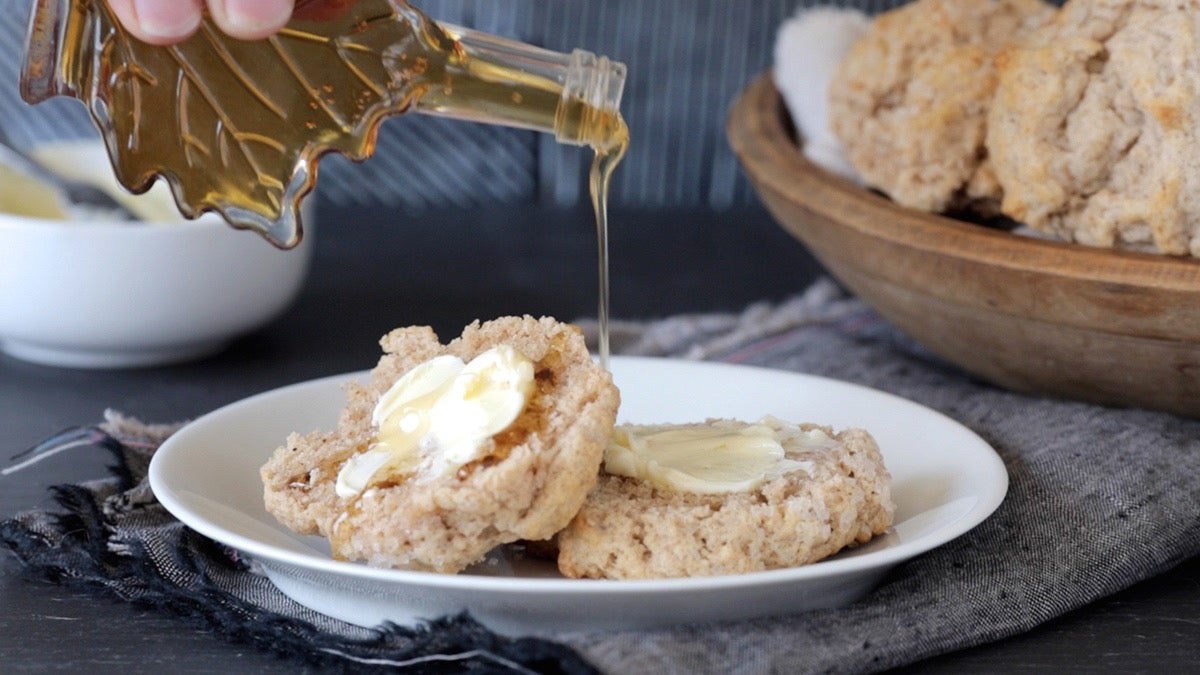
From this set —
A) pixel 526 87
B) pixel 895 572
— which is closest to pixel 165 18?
pixel 526 87

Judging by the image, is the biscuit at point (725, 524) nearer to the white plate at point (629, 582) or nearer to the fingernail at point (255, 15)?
the white plate at point (629, 582)

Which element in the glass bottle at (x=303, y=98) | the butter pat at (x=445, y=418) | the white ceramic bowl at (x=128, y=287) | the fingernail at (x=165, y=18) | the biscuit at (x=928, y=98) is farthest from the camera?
the white ceramic bowl at (x=128, y=287)

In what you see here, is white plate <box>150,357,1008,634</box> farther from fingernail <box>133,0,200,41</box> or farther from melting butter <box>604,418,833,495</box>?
fingernail <box>133,0,200,41</box>

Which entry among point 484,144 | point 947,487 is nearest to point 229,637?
point 947,487

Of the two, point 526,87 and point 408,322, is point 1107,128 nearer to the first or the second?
point 526,87

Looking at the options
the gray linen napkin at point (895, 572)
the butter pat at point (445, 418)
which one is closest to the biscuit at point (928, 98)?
the gray linen napkin at point (895, 572)
